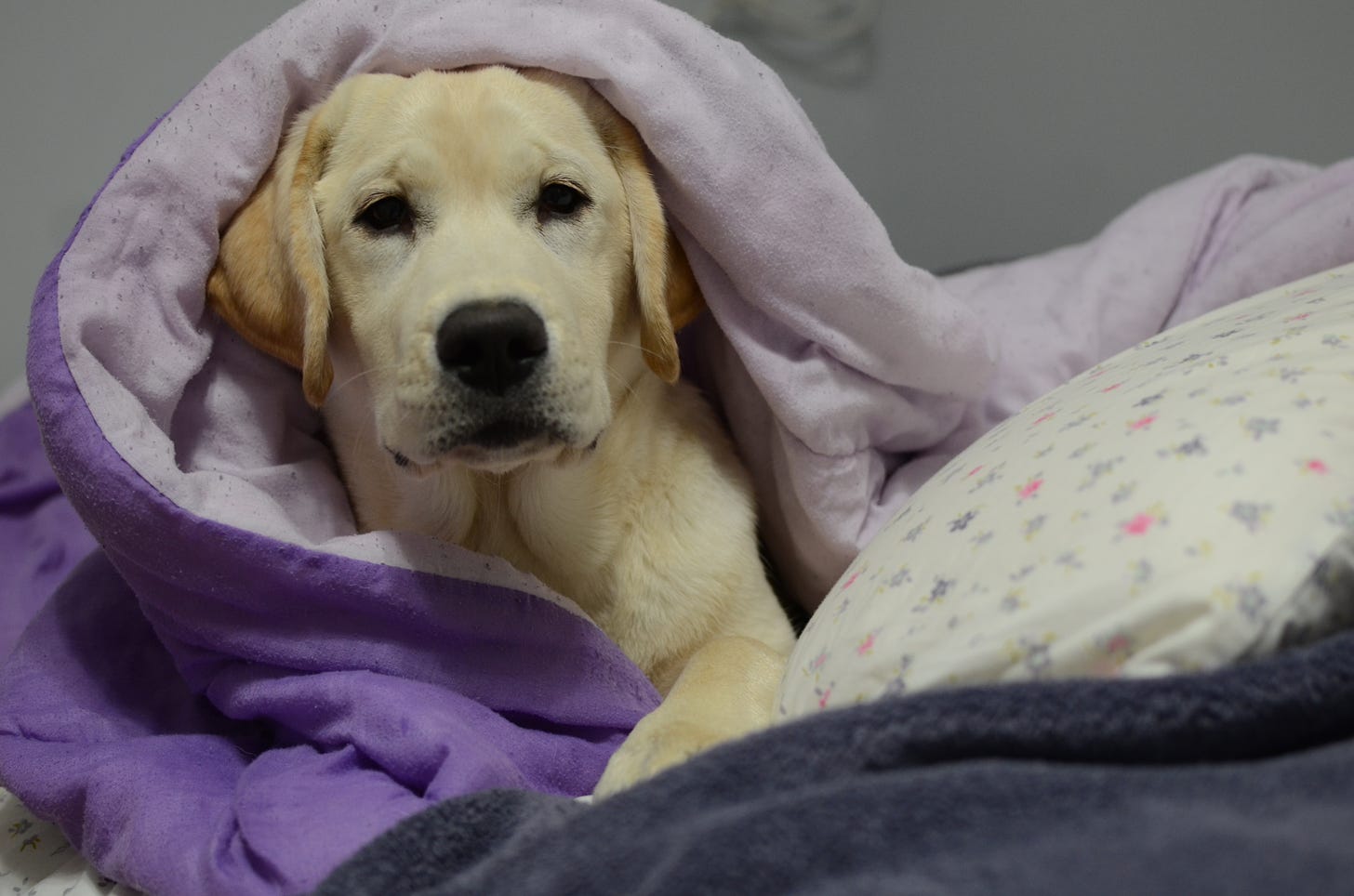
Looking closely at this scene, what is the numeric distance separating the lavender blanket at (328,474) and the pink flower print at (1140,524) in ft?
2.24

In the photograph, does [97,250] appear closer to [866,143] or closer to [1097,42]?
[866,143]

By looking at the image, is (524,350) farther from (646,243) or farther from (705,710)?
(705,710)

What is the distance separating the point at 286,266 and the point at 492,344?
1.32 ft

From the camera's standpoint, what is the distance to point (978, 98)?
2.53 meters

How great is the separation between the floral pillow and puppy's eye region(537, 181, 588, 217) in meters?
0.60

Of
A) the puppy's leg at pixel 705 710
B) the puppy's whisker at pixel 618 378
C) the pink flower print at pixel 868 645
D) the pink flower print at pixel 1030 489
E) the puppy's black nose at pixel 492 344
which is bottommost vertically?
the puppy's leg at pixel 705 710

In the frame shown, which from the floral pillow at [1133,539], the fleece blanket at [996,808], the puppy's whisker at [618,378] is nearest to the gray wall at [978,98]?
the puppy's whisker at [618,378]

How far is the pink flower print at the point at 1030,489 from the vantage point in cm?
106

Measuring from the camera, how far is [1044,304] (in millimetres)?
2012

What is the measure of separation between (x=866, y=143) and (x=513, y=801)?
80.1 inches

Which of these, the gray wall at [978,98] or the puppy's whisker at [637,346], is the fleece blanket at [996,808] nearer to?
the puppy's whisker at [637,346]

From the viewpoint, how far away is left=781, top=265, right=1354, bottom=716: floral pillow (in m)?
0.85

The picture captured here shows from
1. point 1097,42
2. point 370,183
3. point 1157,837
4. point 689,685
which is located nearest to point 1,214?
point 370,183

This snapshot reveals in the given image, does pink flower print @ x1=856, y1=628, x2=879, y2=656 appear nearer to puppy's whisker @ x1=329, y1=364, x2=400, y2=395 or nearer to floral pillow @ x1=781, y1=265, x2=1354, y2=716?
floral pillow @ x1=781, y1=265, x2=1354, y2=716
